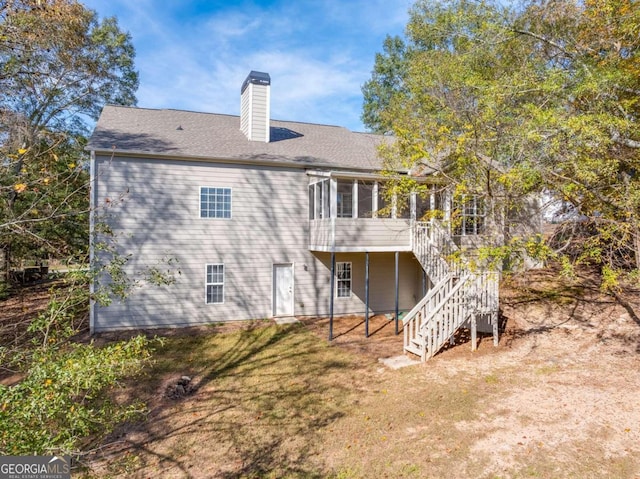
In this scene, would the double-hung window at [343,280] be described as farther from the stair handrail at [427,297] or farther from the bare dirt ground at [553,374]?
the stair handrail at [427,297]

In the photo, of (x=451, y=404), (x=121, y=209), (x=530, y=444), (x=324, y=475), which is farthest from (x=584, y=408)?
(x=121, y=209)

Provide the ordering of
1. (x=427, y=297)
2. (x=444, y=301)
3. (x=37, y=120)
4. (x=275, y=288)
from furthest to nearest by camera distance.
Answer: (x=37, y=120)
(x=275, y=288)
(x=427, y=297)
(x=444, y=301)

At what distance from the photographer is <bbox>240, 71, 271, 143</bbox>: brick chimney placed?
1404 cm

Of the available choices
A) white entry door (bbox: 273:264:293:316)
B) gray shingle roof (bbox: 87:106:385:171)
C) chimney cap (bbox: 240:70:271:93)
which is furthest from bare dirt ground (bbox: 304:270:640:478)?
chimney cap (bbox: 240:70:271:93)

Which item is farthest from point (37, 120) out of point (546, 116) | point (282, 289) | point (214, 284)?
point (546, 116)

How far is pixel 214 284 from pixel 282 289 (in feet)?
7.67

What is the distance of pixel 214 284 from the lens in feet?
40.3

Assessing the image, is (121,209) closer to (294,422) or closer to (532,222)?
(294,422)

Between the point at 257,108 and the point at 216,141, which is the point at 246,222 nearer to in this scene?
the point at 216,141

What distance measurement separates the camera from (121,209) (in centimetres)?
1128

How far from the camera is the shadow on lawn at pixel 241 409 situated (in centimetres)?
545

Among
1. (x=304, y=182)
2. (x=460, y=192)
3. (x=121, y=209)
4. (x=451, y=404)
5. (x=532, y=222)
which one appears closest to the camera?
(x=451, y=404)

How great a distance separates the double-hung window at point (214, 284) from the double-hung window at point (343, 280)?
13.7 feet

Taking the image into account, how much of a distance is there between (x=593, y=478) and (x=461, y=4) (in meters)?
11.7
